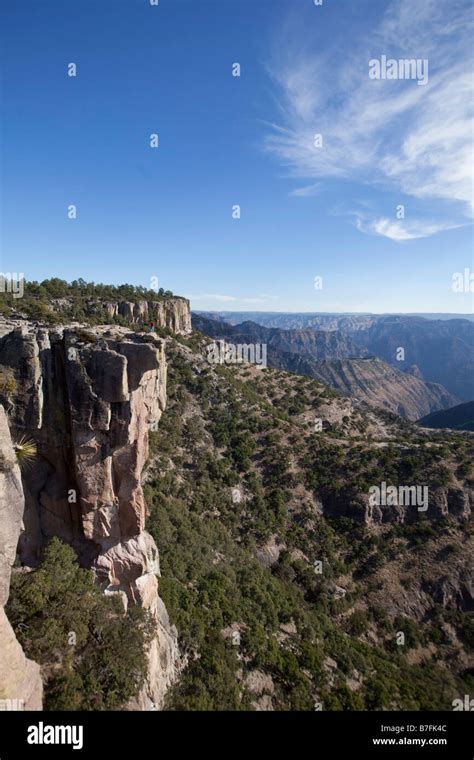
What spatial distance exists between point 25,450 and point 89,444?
2710 millimetres

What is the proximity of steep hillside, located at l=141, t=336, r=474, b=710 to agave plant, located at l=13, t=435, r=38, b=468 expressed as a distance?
12422 millimetres

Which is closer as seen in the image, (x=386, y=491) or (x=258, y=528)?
(x=258, y=528)

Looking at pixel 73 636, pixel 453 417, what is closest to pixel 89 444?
pixel 73 636

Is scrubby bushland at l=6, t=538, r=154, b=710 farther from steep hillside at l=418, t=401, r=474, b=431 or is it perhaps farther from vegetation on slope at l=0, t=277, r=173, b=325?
steep hillside at l=418, t=401, r=474, b=431

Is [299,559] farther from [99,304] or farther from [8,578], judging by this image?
[99,304]

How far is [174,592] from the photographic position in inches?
924

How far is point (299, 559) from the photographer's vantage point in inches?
1409

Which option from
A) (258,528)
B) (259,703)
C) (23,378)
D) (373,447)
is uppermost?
(23,378)

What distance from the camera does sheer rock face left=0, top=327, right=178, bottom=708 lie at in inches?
614

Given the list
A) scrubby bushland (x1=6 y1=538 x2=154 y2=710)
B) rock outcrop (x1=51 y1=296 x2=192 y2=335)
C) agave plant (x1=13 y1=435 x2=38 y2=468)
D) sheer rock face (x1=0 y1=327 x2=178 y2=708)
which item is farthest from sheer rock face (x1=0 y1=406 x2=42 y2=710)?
rock outcrop (x1=51 y1=296 x2=192 y2=335)

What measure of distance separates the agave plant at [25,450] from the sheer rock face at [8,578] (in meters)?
2.78

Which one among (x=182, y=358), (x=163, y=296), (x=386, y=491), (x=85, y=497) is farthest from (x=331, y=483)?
(x=163, y=296)
